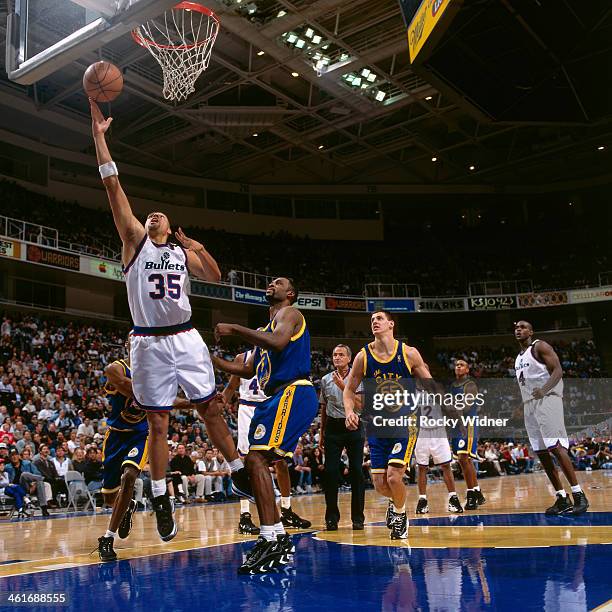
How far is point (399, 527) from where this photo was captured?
5922mm

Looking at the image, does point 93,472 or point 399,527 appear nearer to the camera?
point 399,527

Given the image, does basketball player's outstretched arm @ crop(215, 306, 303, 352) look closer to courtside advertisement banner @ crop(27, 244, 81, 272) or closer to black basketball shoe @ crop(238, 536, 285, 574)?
black basketball shoe @ crop(238, 536, 285, 574)

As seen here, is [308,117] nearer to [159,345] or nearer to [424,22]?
[424,22]

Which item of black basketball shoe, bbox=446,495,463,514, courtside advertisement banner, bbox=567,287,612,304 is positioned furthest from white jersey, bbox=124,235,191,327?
courtside advertisement banner, bbox=567,287,612,304

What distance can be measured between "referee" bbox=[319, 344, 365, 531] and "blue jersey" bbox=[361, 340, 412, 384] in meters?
0.97

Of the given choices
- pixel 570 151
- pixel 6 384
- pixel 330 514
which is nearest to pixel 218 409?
pixel 330 514

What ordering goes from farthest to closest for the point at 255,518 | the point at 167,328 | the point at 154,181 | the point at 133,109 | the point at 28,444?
the point at 154,181, the point at 133,109, the point at 28,444, the point at 255,518, the point at 167,328

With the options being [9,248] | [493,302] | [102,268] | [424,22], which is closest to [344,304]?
[493,302]

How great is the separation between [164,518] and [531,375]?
16.3 ft

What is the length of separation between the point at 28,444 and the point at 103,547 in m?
9.19

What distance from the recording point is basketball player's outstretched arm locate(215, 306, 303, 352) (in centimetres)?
436

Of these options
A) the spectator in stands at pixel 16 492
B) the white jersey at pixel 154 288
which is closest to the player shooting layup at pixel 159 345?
the white jersey at pixel 154 288

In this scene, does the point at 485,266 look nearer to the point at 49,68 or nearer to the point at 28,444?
the point at 28,444

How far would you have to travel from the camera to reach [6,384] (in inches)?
671
